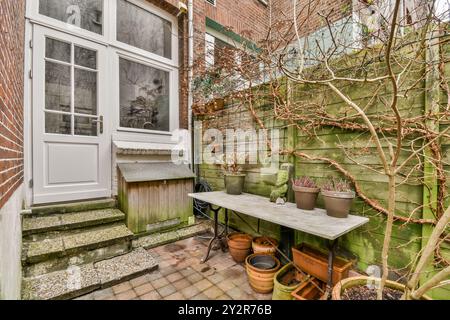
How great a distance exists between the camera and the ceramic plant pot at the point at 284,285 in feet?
5.70

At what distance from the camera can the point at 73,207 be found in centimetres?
281

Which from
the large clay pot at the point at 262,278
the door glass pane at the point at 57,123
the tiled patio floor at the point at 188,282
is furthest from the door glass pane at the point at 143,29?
the large clay pot at the point at 262,278

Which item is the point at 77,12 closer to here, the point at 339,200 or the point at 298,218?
the point at 298,218

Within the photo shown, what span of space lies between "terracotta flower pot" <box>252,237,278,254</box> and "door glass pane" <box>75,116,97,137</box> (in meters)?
2.75

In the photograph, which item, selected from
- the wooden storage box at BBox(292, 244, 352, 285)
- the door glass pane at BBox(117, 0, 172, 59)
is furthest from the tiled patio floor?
the door glass pane at BBox(117, 0, 172, 59)

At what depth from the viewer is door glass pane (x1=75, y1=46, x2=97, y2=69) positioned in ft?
9.95

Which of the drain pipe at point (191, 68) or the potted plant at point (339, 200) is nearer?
the potted plant at point (339, 200)

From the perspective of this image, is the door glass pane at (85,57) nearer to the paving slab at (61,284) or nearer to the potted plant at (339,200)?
the paving slab at (61,284)

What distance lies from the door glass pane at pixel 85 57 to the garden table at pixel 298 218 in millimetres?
2553

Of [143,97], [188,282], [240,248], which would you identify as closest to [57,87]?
[143,97]

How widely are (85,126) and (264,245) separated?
9.66ft

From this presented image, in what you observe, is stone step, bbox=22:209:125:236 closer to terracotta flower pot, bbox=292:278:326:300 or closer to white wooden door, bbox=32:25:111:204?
white wooden door, bbox=32:25:111:204

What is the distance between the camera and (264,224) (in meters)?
2.84
